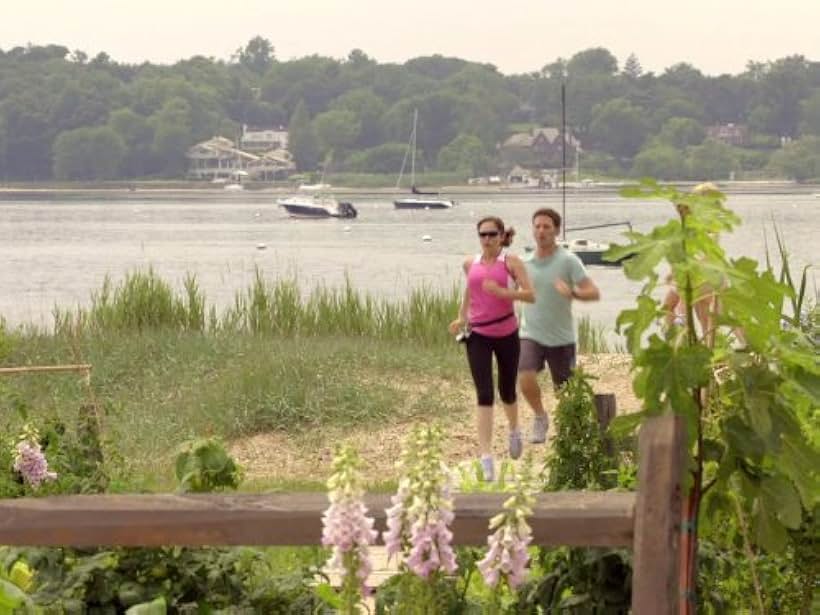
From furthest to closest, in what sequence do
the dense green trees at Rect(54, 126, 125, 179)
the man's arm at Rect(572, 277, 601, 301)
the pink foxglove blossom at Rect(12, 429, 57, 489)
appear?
the dense green trees at Rect(54, 126, 125, 179)
the man's arm at Rect(572, 277, 601, 301)
the pink foxglove blossom at Rect(12, 429, 57, 489)

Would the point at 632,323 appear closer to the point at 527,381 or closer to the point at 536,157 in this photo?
the point at 527,381

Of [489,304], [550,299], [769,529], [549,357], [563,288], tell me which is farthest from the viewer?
[549,357]

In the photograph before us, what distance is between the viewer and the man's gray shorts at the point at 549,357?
12.7 m

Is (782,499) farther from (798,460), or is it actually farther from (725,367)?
(725,367)

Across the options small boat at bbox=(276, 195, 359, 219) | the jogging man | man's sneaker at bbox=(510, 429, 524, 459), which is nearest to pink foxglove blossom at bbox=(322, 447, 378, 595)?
the jogging man

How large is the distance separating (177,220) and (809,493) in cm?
12183

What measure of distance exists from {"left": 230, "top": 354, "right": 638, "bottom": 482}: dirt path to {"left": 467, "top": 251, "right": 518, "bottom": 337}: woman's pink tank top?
1360mm

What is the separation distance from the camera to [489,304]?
12.0 meters

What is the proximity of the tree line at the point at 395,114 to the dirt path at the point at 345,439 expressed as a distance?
409ft

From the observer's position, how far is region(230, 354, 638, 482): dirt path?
44.5ft

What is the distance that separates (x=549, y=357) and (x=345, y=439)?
63.4 inches

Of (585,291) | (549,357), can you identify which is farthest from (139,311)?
(585,291)

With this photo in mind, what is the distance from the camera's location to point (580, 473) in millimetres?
6297

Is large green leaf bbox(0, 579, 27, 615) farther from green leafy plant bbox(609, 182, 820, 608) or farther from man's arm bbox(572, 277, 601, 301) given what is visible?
man's arm bbox(572, 277, 601, 301)
